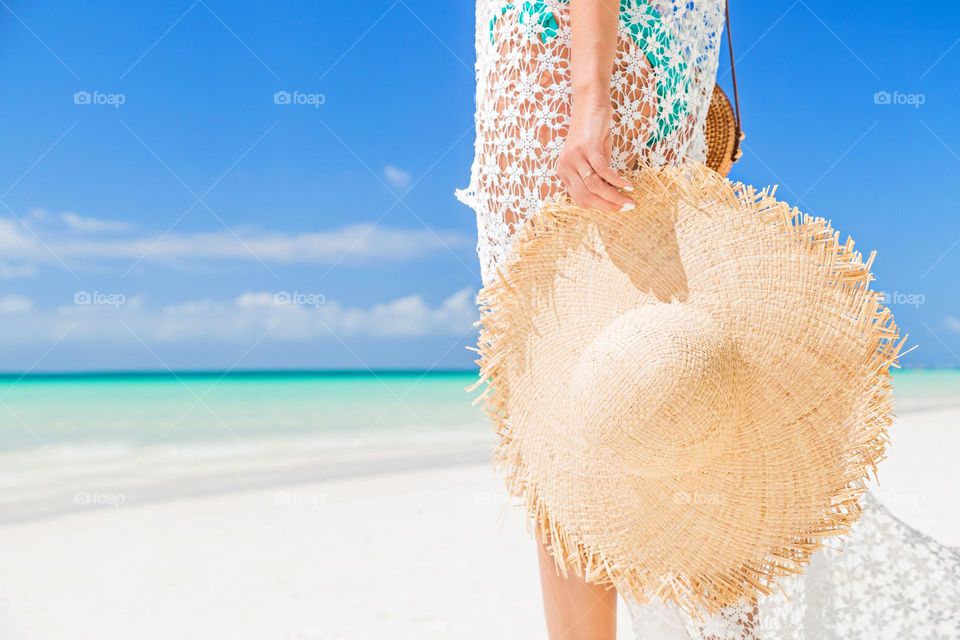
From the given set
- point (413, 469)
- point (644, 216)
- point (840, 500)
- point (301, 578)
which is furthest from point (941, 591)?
point (413, 469)

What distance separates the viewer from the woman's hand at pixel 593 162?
918mm

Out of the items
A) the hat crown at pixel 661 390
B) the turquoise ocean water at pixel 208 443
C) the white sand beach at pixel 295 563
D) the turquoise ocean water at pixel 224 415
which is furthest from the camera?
the turquoise ocean water at pixel 224 415

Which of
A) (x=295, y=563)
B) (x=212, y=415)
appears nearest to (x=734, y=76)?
(x=295, y=563)

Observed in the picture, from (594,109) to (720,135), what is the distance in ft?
1.52

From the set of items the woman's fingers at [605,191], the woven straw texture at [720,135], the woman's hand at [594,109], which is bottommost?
the woman's fingers at [605,191]

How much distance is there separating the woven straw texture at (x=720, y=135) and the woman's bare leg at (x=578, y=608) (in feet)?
2.52

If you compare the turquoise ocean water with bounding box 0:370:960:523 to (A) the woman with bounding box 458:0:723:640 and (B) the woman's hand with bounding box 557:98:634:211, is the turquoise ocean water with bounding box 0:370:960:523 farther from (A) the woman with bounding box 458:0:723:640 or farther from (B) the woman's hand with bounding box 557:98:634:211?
(B) the woman's hand with bounding box 557:98:634:211

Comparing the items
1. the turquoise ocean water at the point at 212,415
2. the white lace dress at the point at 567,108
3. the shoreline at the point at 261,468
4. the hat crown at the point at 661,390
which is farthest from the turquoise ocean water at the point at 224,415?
the hat crown at the point at 661,390

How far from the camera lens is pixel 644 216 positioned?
0.96 meters

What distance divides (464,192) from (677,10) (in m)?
0.44

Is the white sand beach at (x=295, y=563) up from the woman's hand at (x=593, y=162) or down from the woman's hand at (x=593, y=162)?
down

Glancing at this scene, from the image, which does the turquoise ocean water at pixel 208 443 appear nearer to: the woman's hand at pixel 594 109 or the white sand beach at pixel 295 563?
the white sand beach at pixel 295 563

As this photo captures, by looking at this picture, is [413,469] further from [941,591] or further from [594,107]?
[594,107]

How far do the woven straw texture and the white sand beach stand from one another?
0.76 m
